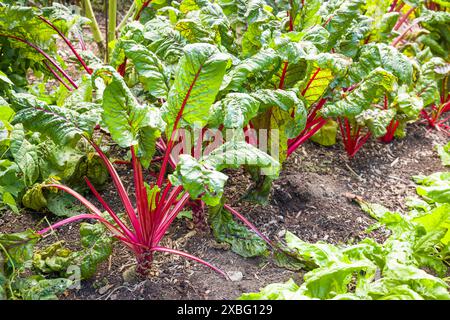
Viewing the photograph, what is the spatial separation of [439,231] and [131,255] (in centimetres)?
129

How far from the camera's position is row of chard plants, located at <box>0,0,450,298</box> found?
5.92ft

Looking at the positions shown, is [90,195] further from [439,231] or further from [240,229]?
[439,231]

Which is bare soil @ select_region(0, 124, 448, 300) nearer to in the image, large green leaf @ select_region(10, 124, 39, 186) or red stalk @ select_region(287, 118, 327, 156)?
A: red stalk @ select_region(287, 118, 327, 156)

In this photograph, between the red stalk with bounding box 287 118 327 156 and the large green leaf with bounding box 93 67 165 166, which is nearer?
the large green leaf with bounding box 93 67 165 166

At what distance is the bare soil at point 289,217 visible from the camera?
1.95 metres

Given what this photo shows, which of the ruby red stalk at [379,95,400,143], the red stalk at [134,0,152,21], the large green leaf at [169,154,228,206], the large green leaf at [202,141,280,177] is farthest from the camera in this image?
the ruby red stalk at [379,95,400,143]

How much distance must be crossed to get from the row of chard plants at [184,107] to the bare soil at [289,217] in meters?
0.07

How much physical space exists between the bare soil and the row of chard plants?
0.24 feet

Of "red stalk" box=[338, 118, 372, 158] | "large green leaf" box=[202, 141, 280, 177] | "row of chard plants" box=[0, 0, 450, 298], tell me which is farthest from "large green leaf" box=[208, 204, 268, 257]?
"red stalk" box=[338, 118, 372, 158]

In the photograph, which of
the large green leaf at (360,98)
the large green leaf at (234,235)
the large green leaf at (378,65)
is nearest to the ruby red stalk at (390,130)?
the large green leaf at (378,65)

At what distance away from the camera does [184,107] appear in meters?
1.84

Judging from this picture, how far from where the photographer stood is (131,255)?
6.93 feet

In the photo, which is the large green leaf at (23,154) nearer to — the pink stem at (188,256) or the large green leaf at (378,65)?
the pink stem at (188,256)

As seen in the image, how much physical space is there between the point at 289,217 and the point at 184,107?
854 mm
